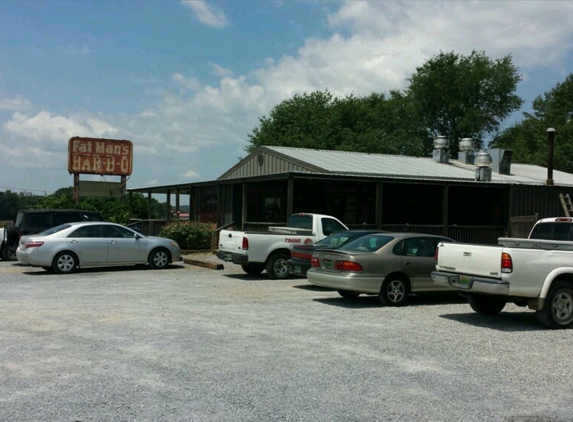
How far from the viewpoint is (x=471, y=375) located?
24.1ft

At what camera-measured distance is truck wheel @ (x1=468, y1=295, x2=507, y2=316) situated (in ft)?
38.1

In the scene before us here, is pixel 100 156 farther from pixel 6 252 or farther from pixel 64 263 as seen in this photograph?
pixel 64 263

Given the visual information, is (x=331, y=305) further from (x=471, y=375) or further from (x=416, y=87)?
(x=416, y=87)

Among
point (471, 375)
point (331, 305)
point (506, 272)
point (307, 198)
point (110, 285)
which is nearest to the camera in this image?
point (471, 375)

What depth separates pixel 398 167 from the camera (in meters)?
28.8

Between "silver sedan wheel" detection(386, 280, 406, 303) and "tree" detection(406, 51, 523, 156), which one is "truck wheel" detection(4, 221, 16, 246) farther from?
"tree" detection(406, 51, 523, 156)

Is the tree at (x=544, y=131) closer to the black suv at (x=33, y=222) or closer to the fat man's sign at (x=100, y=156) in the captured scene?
the fat man's sign at (x=100, y=156)

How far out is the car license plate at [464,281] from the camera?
10.7 metres

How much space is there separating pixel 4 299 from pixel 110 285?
2.83 metres

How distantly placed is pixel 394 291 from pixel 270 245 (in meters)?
5.36

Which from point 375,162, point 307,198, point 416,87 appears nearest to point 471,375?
point 307,198

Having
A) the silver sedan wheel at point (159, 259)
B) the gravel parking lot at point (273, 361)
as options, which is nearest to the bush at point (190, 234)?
the silver sedan wheel at point (159, 259)

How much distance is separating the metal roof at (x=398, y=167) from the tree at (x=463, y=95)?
26.1 meters

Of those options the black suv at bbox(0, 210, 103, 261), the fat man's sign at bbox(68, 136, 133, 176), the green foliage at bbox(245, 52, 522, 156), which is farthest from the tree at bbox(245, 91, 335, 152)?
the black suv at bbox(0, 210, 103, 261)
